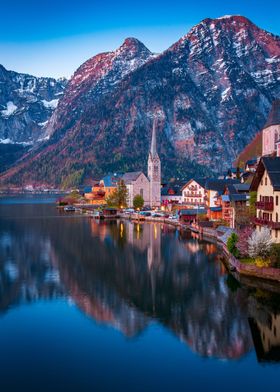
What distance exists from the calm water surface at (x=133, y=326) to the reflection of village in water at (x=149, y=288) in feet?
0.31

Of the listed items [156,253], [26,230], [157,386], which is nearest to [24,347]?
[157,386]

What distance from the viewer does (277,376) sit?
89.2 feet

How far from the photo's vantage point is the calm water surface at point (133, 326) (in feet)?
88.8

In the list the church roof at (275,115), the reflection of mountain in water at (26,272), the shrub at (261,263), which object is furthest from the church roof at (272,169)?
the church roof at (275,115)

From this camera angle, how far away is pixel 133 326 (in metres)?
35.2

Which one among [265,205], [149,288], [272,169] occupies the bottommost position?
[149,288]

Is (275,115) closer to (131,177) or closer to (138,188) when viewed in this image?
(138,188)

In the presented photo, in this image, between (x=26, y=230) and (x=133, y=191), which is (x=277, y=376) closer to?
(x=26, y=230)

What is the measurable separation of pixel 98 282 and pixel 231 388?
82.7 feet

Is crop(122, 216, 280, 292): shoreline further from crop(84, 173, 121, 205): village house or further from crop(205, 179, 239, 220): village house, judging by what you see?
crop(84, 173, 121, 205): village house

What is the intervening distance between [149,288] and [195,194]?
279 ft

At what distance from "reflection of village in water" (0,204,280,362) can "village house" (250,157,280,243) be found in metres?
7.00

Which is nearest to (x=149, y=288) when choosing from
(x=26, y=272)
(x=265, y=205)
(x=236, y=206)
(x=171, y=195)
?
(x=26, y=272)

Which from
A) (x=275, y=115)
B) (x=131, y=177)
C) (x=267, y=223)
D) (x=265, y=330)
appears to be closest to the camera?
(x=265, y=330)
